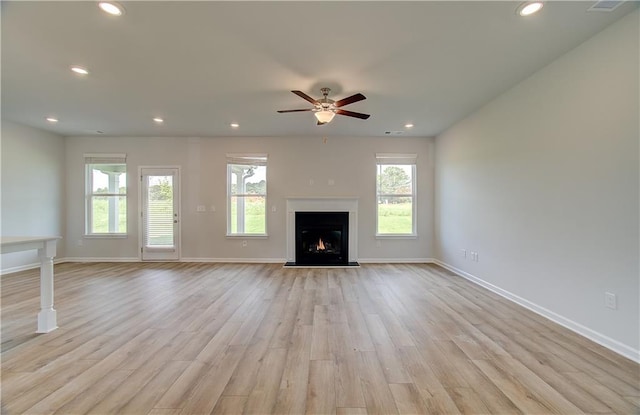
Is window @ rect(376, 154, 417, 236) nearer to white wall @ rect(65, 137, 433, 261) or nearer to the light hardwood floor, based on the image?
white wall @ rect(65, 137, 433, 261)

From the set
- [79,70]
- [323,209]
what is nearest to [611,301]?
[323,209]

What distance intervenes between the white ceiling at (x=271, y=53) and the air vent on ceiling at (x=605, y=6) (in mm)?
56

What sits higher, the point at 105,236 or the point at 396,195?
the point at 396,195

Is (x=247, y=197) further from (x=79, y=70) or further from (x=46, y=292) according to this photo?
(x=46, y=292)

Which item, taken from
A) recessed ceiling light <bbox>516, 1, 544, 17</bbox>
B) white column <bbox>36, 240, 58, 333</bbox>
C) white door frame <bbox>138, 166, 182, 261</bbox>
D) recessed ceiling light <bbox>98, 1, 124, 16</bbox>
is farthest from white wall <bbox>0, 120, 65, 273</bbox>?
recessed ceiling light <bbox>516, 1, 544, 17</bbox>

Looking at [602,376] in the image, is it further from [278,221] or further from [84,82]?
[84,82]

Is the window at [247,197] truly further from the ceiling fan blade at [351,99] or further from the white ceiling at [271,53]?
the ceiling fan blade at [351,99]

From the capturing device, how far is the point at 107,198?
611 centimetres

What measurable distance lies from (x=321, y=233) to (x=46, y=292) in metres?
4.32

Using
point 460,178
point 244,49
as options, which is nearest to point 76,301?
point 244,49

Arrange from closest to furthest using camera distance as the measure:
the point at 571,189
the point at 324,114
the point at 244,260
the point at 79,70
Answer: the point at 571,189 < the point at 79,70 < the point at 324,114 < the point at 244,260

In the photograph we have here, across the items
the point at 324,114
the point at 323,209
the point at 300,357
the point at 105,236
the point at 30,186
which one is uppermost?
the point at 324,114

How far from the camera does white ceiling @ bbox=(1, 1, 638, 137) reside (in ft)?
7.08

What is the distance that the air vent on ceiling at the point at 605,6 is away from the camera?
204 cm
